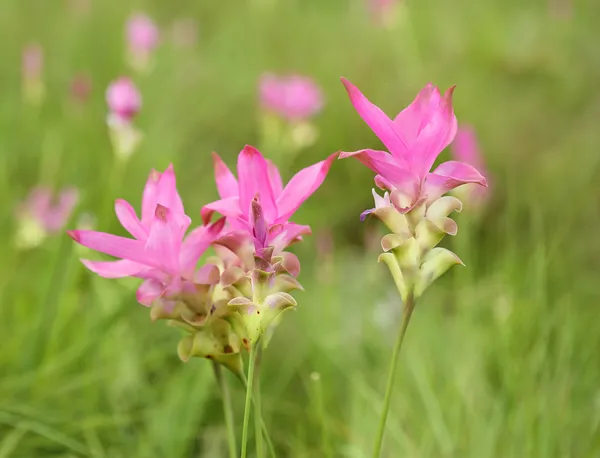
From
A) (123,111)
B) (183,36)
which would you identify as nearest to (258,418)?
(123,111)

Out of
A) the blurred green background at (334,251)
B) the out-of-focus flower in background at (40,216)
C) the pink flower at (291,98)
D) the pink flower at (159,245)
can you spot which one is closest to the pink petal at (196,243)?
the pink flower at (159,245)

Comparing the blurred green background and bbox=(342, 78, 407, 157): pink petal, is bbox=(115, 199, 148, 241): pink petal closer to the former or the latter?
bbox=(342, 78, 407, 157): pink petal

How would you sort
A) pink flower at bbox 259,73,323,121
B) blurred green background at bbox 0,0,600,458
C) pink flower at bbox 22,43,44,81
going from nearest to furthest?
blurred green background at bbox 0,0,600,458
pink flower at bbox 259,73,323,121
pink flower at bbox 22,43,44,81

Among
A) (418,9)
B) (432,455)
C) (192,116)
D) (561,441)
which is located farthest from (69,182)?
(418,9)

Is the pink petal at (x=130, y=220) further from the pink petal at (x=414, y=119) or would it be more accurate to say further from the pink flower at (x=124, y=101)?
the pink flower at (x=124, y=101)

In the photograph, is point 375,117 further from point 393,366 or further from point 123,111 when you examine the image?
point 123,111

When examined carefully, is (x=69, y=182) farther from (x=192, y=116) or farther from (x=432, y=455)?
(x=432, y=455)

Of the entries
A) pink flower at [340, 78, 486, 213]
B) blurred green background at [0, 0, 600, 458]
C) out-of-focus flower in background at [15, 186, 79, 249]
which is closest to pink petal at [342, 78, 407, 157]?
pink flower at [340, 78, 486, 213]
